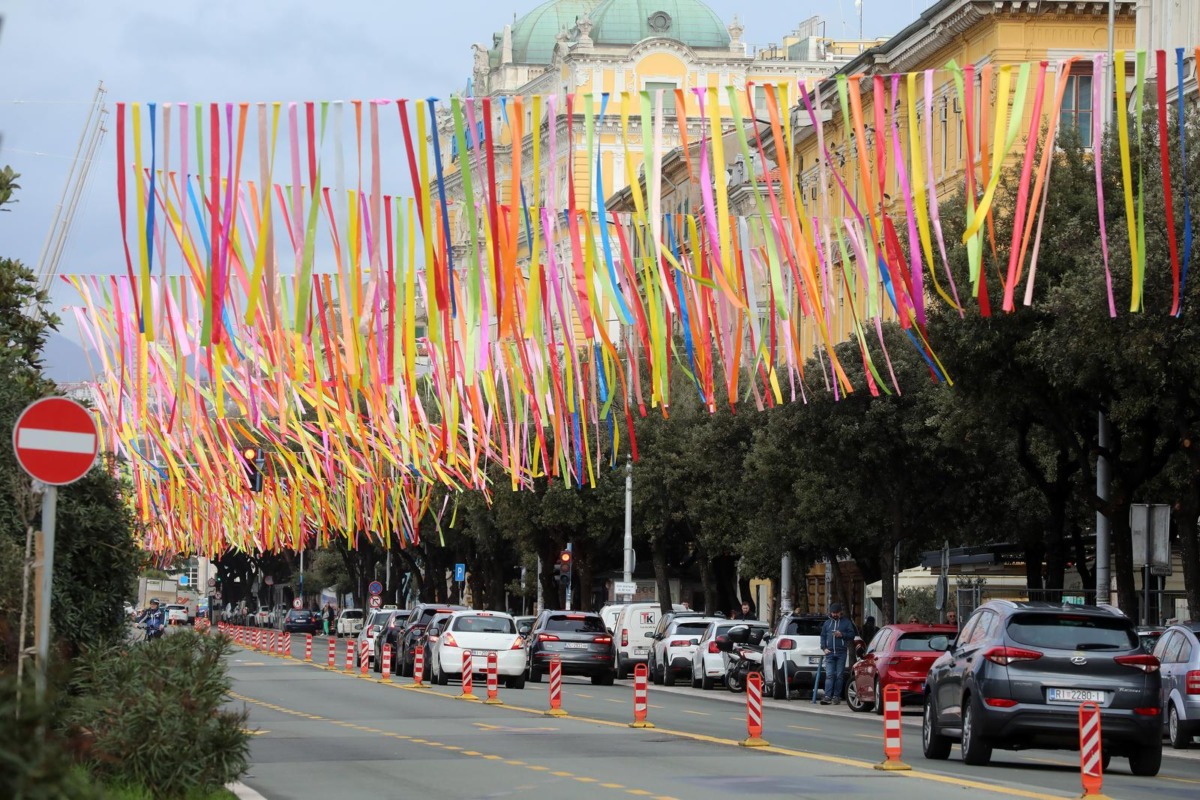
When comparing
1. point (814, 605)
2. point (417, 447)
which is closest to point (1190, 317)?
point (417, 447)

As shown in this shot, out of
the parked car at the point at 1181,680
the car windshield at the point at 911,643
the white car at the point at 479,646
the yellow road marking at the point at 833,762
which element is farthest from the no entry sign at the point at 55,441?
the white car at the point at 479,646

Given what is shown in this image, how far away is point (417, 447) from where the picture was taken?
3847cm

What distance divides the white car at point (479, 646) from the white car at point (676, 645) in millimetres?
5617

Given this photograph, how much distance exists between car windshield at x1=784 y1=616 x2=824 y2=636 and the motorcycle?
79.8 inches

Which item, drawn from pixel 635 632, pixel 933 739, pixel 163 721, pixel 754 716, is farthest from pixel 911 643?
pixel 163 721

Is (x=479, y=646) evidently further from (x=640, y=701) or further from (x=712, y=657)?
(x=640, y=701)

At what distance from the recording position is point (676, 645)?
45.8 meters

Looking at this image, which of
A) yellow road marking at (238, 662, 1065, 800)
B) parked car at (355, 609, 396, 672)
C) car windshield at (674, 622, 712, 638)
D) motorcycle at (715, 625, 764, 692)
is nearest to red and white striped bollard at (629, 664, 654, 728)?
yellow road marking at (238, 662, 1065, 800)

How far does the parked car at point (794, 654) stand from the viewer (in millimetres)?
39000

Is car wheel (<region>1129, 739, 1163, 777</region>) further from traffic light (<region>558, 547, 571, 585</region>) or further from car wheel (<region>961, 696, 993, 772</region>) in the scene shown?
traffic light (<region>558, 547, 571, 585</region>)

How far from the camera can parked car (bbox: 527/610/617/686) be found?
44.6 meters

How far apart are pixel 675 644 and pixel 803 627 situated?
6593 mm

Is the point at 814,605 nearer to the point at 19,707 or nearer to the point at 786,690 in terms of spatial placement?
the point at 786,690

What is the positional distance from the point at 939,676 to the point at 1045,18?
35.5 m
